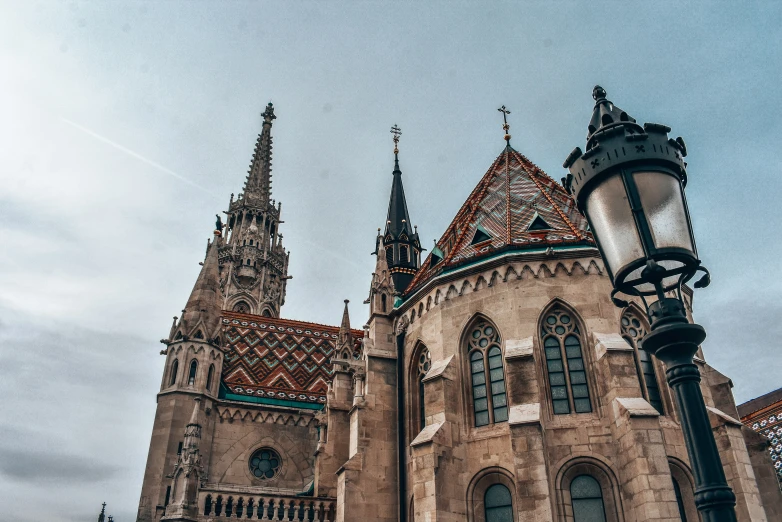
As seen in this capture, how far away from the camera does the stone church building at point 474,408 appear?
13.3 m

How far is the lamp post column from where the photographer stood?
338 cm

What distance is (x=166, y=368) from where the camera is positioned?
23266 mm

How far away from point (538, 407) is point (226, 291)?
30.9 m

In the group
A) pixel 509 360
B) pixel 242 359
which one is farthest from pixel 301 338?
pixel 509 360

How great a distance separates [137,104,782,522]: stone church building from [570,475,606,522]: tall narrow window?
3cm

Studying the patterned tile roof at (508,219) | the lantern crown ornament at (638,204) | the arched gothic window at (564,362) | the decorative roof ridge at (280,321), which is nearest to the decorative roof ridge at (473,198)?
the patterned tile roof at (508,219)

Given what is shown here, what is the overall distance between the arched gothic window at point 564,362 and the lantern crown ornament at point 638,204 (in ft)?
35.3

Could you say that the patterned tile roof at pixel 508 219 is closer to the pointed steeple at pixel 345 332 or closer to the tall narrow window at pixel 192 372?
the pointed steeple at pixel 345 332

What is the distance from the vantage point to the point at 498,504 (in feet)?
46.0

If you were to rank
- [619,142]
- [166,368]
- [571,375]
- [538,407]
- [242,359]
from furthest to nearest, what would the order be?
[242,359] → [166,368] → [571,375] → [538,407] → [619,142]

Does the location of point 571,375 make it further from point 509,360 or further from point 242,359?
point 242,359

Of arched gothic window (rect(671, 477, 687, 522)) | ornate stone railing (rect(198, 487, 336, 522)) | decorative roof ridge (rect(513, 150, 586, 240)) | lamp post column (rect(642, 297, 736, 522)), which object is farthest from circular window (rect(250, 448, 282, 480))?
lamp post column (rect(642, 297, 736, 522))

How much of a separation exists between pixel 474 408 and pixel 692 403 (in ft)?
39.7

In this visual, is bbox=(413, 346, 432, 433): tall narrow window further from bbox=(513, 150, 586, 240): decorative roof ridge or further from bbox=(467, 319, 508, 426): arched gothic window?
bbox=(513, 150, 586, 240): decorative roof ridge
